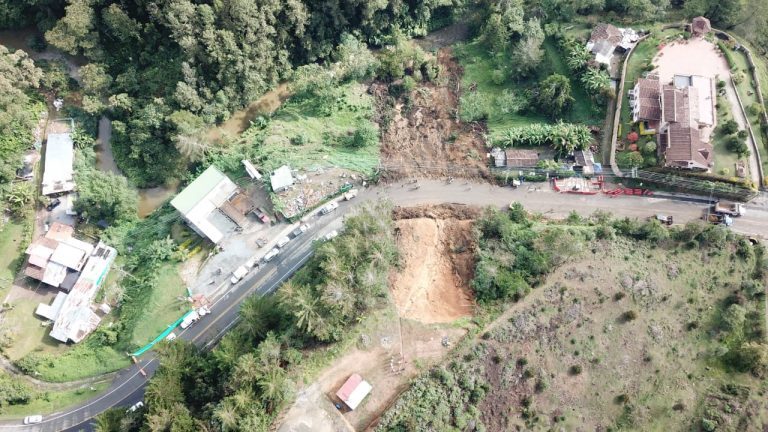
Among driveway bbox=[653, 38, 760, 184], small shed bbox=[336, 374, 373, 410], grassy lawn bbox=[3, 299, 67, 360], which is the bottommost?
grassy lawn bbox=[3, 299, 67, 360]

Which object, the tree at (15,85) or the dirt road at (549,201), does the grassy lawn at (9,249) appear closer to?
the tree at (15,85)

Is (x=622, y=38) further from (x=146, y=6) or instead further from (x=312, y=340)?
(x=146, y=6)

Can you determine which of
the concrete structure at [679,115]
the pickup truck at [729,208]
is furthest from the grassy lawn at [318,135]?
the pickup truck at [729,208]

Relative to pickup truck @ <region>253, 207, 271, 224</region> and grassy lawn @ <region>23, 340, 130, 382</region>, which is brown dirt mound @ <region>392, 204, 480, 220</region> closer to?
pickup truck @ <region>253, 207, 271, 224</region>

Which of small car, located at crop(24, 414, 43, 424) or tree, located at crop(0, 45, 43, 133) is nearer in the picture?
small car, located at crop(24, 414, 43, 424)

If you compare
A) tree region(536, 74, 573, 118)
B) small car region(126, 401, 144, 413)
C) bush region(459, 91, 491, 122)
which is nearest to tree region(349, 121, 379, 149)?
Answer: bush region(459, 91, 491, 122)

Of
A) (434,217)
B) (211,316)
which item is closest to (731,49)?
(434,217)
